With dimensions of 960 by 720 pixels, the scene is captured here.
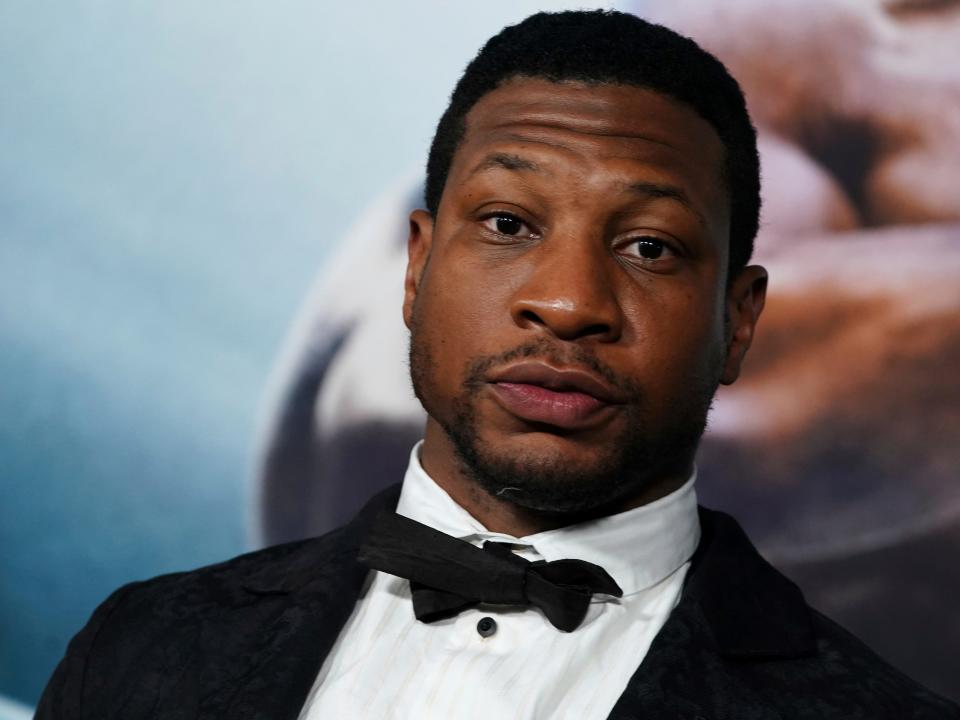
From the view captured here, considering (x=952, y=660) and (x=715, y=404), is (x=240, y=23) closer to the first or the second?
(x=715, y=404)

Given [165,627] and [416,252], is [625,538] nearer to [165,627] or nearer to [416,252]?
[416,252]

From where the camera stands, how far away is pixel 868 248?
338 centimetres

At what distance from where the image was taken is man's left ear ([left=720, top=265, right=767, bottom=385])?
103 inches

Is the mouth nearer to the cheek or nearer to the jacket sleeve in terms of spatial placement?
the cheek

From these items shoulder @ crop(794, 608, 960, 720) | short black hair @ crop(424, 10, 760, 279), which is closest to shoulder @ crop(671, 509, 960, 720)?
shoulder @ crop(794, 608, 960, 720)

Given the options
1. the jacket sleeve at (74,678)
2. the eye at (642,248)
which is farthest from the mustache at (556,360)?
A: the jacket sleeve at (74,678)

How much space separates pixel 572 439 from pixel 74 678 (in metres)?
1.05

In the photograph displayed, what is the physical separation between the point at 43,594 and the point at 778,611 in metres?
2.38

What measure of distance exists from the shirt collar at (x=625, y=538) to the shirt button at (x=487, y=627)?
15cm

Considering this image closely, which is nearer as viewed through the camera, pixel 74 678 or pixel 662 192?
pixel 662 192

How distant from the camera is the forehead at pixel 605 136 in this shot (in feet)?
7.84

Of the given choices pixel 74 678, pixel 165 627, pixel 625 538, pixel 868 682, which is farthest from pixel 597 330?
pixel 74 678

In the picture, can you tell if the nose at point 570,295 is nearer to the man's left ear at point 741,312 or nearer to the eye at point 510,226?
the eye at point 510,226

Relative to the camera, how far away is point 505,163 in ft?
8.00
